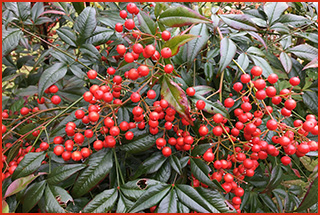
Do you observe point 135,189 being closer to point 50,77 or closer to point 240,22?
point 50,77

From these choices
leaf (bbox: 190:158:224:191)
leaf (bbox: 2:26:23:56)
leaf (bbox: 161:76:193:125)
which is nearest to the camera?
leaf (bbox: 161:76:193:125)

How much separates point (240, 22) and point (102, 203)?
722 millimetres

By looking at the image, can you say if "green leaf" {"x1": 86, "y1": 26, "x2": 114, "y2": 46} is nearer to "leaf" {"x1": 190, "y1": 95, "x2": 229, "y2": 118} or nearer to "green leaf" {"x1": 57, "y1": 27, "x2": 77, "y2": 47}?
"green leaf" {"x1": 57, "y1": 27, "x2": 77, "y2": 47}

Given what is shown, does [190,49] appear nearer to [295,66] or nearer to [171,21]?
[171,21]

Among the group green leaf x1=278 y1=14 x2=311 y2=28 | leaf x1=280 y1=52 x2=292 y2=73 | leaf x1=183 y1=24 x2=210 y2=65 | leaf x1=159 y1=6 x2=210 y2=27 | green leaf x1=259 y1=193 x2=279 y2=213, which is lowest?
green leaf x1=259 y1=193 x2=279 y2=213

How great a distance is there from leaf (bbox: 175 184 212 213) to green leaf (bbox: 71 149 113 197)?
9.4 inches

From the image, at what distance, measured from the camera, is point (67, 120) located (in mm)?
873

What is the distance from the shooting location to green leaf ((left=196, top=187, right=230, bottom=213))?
70 centimetres

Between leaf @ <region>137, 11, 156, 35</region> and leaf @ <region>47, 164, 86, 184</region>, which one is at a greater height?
leaf @ <region>137, 11, 156, 35</region>

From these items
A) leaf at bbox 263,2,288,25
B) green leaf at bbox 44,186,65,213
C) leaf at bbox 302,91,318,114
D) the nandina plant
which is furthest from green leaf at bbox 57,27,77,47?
leaf at bbox 302,91,318,114

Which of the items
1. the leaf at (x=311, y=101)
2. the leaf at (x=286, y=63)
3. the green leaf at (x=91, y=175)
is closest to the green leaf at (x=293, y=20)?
the leaf at (x=286, y=63)

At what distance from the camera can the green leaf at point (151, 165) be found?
31.2 inches

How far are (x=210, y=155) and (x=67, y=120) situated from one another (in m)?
0.52

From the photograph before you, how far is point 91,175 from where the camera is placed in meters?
0.76
